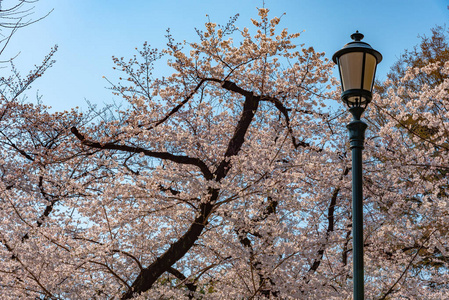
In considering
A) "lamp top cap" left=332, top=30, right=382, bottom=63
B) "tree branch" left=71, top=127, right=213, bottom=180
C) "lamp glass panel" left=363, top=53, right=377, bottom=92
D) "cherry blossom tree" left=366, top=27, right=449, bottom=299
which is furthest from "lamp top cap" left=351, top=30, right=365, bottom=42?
"tree branch" left=71, top=127, right=213, bottom=180

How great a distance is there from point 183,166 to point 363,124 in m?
4.78

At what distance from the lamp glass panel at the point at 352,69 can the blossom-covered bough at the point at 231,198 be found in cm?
255

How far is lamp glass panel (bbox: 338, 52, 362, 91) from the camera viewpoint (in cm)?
419

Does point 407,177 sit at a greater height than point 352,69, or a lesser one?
greater

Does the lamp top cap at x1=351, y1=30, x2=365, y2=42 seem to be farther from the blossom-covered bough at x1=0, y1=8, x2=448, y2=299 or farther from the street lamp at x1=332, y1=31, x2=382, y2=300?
the blossom-covered bough at x1=0, y1=8, x2=448, y2=299

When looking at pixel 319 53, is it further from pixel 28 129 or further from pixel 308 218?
pixel 28 129

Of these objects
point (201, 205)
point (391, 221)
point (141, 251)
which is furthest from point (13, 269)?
point (391, 221)

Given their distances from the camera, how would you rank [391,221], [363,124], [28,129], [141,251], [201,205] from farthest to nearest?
[28,129], [141,251], [391,221], [201,205], [363,124]

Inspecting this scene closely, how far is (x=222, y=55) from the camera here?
735cm

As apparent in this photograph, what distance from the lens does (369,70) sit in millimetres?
4250

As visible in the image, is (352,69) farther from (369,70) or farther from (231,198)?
(231,198)

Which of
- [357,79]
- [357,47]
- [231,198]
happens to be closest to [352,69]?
[357,79]

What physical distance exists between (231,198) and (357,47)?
11.3 feet

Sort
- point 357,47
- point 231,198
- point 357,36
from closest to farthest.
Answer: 1. point 357,47
2. point 357,36
3. point 231,198
